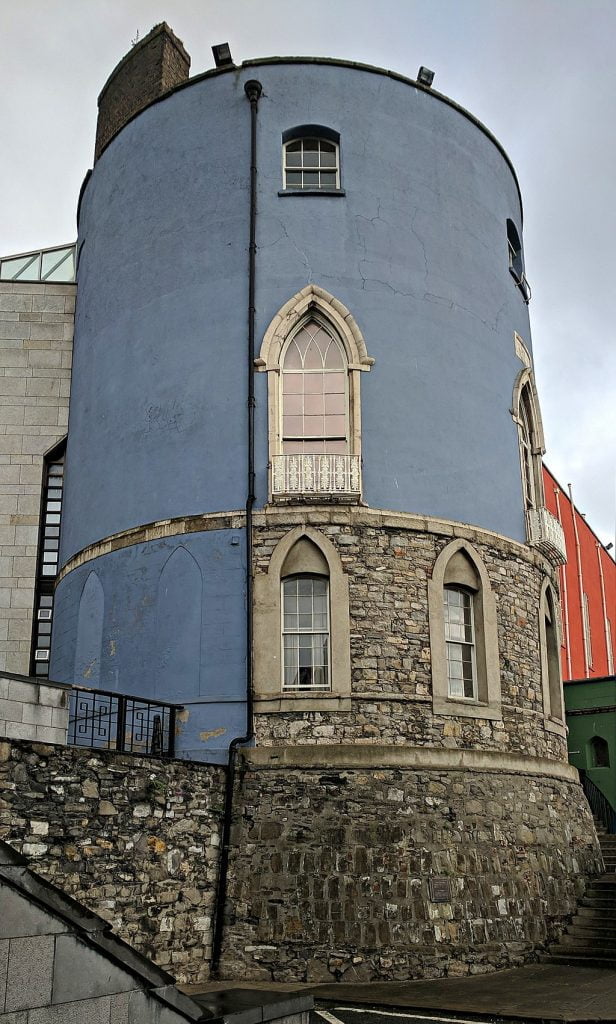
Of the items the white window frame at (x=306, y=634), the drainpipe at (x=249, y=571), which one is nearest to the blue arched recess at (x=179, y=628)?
the drainpipe at (x=249, y=571)

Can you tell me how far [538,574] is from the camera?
19.2 metres

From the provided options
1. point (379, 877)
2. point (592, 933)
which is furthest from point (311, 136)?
point (592, 933)

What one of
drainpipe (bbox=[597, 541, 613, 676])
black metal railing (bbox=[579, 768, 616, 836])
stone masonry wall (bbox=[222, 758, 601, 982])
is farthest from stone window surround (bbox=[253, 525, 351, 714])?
drainpipe (bbox=[597, 541, 613, 676])

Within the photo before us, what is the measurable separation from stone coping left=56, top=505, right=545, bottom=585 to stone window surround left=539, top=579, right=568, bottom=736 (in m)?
1.97

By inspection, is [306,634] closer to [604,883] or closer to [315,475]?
[315,475]

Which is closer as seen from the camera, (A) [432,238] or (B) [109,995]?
(B) [109,995]

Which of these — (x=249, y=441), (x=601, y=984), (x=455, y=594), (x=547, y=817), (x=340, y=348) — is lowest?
(x=601, y=984)

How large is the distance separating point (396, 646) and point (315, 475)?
2978 millimetres

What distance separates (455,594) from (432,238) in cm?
649

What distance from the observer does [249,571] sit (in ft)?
53.8

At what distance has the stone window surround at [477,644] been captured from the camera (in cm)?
1644

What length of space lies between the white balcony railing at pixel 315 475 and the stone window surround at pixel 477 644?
195 cm

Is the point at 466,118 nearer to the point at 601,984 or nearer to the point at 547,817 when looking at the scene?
the point at 547,817

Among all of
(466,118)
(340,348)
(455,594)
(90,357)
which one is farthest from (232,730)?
(466,118)
